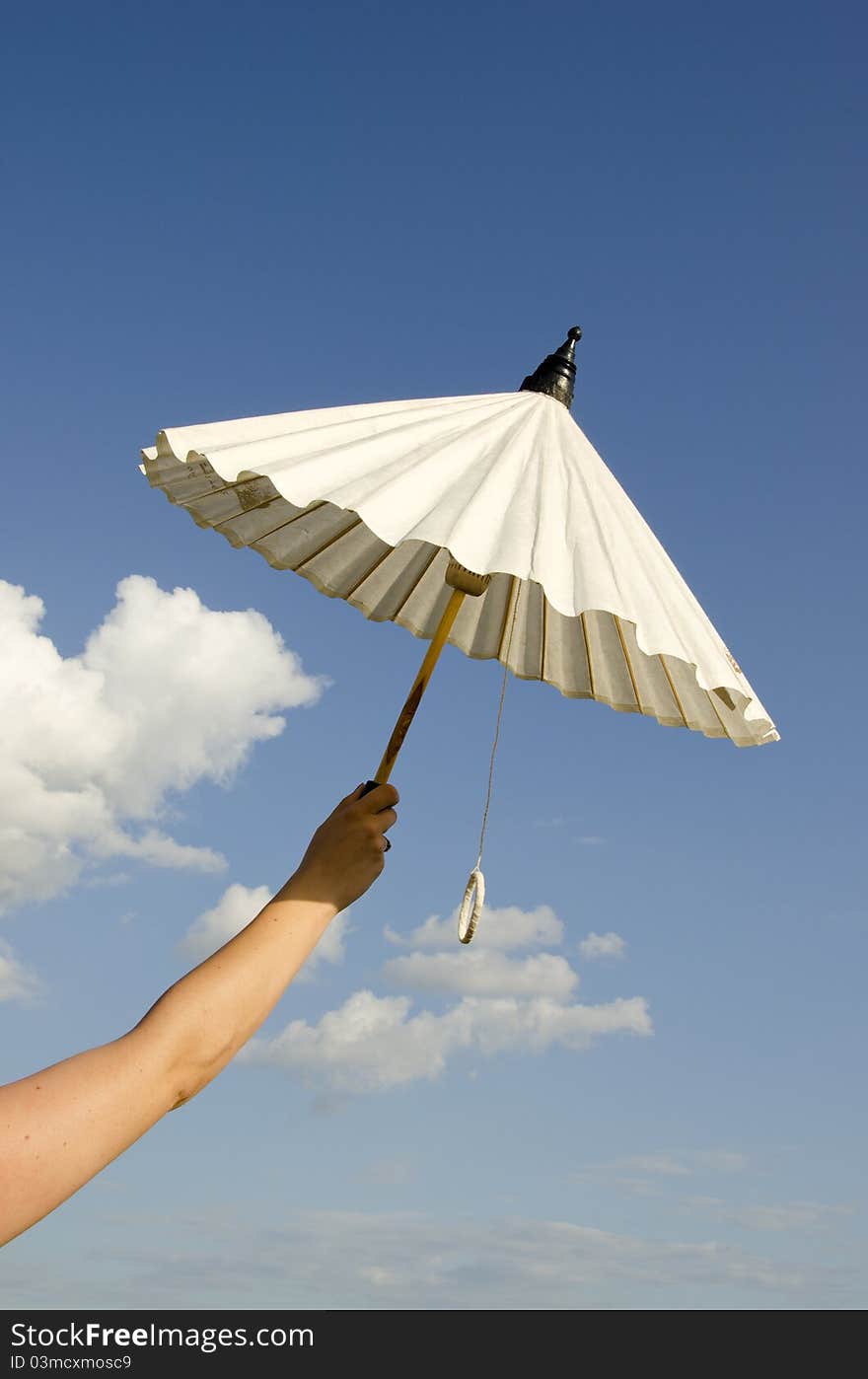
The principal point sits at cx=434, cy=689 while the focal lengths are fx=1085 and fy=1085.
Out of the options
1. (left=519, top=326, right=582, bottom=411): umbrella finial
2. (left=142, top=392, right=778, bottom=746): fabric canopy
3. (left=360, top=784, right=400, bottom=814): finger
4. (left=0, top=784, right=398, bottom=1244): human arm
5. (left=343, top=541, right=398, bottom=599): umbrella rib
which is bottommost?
(left=0, top=784, right=398, bottom=1244): human arm

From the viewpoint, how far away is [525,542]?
9.93ft

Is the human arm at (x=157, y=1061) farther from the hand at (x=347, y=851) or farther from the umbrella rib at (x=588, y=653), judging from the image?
the umbrella rib at (x=588, y=653)

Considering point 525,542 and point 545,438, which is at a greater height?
point 545,438

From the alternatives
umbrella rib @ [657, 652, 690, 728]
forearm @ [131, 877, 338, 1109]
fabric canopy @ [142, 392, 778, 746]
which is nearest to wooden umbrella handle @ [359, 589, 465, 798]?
fabric canopy @ [142, 392, 778, 746]

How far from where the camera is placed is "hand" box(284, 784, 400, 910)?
2191 millimetres

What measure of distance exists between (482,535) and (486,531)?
0.12 feet

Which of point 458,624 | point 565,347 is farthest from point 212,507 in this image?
point 565,347

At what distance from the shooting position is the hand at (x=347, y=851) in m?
2.19

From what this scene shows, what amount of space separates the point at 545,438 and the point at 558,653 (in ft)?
4.54

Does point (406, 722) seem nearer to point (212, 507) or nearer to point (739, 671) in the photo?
point (739, 671)

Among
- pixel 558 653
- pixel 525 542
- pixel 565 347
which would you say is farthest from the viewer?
pixel 558 653

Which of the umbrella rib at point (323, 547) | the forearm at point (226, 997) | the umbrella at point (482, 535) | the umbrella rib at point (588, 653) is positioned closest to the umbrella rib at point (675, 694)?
the umbrella at point (482, 535)

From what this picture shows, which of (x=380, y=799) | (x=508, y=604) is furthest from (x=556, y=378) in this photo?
(x=380, y=799)

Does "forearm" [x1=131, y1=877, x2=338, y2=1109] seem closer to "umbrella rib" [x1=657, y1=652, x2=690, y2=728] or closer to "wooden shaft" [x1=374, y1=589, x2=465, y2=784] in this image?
"wooden shaft" [x1=374, y1=589, x2=465, y2=784]
